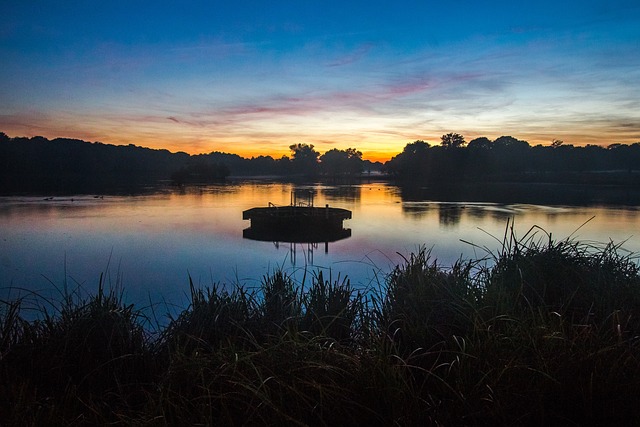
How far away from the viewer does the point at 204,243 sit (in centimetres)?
2578

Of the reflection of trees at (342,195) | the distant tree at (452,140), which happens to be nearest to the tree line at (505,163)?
the distant tree at (452,140)

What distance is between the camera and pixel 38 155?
140875 millimetres

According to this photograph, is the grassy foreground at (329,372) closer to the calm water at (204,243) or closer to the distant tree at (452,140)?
Answer: the calm water at (204,243)

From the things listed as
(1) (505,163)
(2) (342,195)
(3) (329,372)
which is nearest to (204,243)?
(3) (329,372)

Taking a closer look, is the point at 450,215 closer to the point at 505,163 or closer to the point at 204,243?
the point at 204,243

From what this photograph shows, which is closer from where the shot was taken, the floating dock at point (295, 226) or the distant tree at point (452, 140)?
the floating dock at point (295, 226)

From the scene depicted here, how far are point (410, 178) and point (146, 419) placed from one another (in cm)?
12476

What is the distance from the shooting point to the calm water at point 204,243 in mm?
16281

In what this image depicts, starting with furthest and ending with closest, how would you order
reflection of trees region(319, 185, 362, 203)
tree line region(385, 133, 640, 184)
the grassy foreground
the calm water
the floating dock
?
1. tree line region(385, 133, 640, 184)
2. reflection of trees region(319, 185, 362, 203)
3. the floating dock
4. the calm water
5. the grassy foreground

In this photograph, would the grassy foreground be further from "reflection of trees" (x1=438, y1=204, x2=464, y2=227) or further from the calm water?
"reflection of trees" (x1=438, y1=204, x2=464, y2=227)

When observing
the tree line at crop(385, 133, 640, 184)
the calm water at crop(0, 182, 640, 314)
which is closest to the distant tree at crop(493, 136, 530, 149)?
the tree line at crop(385, 133, 640, 184)

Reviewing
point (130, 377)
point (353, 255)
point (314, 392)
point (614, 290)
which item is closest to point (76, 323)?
point (130, 377)

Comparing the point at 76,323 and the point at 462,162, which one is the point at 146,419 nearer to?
the point at 76,323

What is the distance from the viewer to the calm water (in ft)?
53.4
